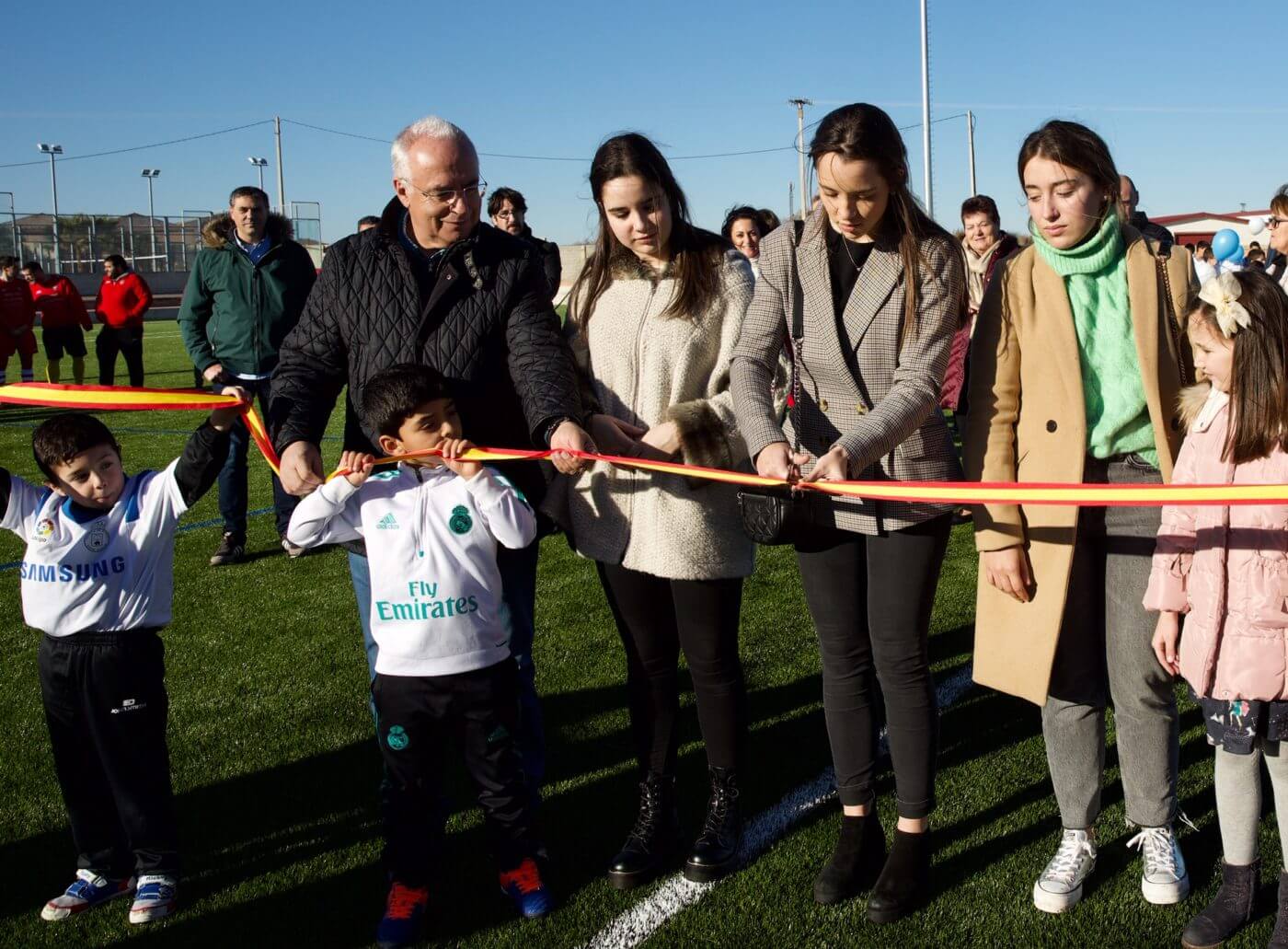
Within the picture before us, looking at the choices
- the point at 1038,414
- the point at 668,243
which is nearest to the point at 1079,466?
the point at 1038,414

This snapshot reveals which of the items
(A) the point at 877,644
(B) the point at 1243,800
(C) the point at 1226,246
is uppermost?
(C) the point at 1226,246

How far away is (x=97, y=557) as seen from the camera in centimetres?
343

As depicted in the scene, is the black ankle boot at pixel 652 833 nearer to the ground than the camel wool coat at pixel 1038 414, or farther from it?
nearer to the ground

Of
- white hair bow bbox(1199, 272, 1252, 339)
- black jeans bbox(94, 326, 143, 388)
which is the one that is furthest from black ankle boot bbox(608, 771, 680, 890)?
black jeans bbox(94, 326, 143, 388)

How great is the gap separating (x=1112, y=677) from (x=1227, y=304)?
3.46ft

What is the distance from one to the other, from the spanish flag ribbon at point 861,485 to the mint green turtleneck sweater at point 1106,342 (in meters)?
0.20

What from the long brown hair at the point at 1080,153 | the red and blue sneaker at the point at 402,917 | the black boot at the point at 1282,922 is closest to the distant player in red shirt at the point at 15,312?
the red and blue sneaker at the point at 402,917

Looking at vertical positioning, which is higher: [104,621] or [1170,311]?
[1170,311]

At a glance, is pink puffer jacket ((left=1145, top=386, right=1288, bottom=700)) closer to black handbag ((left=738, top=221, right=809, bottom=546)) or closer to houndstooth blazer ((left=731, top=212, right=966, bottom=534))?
houndstooth blazer ((left=731, top=212, right=966, bottom=534))

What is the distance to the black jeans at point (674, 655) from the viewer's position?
3467mm

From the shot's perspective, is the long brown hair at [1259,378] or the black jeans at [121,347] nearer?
the long brown hair at [1259,378]

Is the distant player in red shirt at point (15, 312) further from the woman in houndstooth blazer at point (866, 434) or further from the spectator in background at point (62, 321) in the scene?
the woman in houndstooth blazer at point (866, 434)

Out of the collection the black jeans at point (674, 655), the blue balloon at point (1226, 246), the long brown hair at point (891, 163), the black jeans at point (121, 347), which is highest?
the black jeans at point (121, 347)

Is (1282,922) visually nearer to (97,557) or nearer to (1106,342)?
(1106,342)
